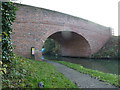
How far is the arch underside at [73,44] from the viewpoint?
1380cm

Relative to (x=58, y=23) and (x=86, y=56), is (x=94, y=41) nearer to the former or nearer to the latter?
(x=86, y=56)

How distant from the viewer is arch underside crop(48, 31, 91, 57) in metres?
13.8

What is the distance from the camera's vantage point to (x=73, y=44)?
16.6m

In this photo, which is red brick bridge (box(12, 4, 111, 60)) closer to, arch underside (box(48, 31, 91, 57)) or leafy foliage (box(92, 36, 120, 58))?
arch underside (box(48, 31, 91, 57))

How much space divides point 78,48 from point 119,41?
602 cm

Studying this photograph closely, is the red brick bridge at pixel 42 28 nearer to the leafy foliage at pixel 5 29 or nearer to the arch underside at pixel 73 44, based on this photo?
the arch underside at pixel 73 44

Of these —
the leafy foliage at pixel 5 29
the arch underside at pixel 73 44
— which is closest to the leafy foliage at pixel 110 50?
the arch underside at pixel 73 44

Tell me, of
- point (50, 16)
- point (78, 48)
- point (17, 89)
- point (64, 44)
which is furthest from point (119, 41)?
point (17, 89)

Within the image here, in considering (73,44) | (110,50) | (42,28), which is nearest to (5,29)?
(42,28)

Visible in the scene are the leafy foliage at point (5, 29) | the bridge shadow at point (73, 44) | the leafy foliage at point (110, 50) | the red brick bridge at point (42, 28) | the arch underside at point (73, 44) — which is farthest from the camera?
the arch underside at point (73, 44)

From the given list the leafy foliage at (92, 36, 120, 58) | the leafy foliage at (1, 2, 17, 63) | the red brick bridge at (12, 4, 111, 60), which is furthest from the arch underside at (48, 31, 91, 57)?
the leafy foliage at (1, 2, 17, 63)

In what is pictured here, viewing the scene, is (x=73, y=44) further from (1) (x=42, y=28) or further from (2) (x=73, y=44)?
(1) (x=42, y=28)

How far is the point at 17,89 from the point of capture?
2.01 m

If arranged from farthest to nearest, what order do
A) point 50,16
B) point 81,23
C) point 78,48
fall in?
point 78,48, point 81,23, point 50,16
